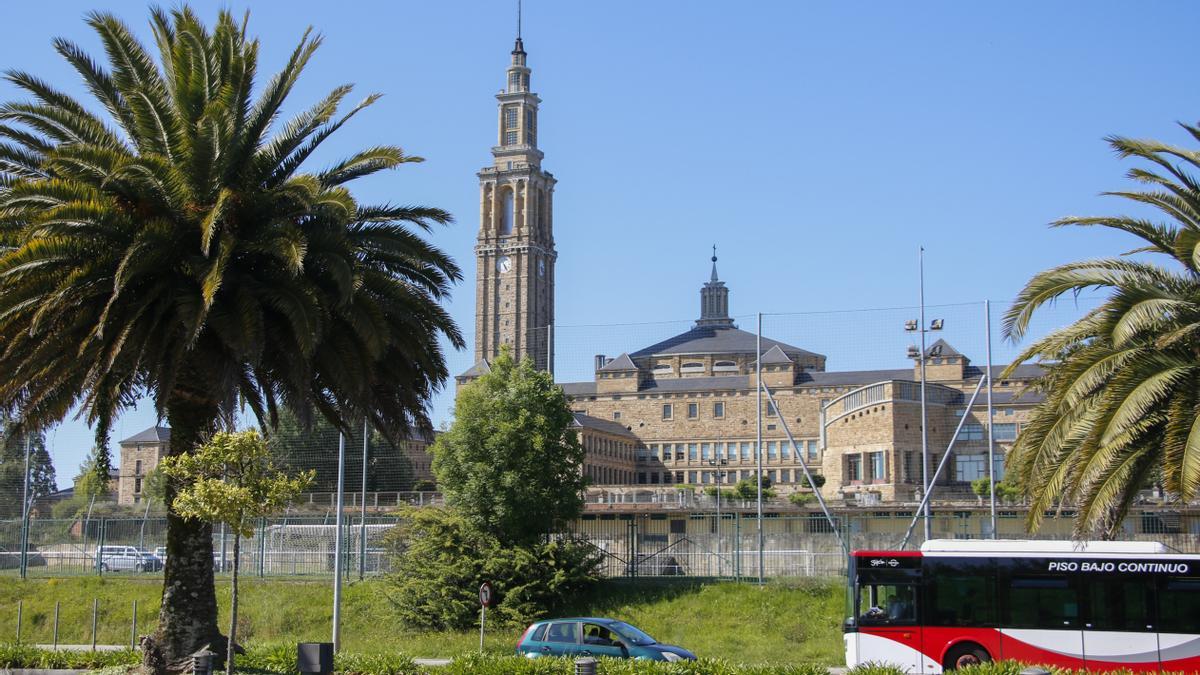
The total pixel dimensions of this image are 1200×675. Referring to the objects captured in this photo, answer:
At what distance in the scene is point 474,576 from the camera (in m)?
33.6

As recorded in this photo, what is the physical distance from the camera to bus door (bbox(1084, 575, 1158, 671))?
2245cm

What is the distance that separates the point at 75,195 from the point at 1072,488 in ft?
46.8

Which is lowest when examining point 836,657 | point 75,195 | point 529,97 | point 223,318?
point 836,657

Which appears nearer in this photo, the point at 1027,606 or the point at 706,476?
the point at 1027,606

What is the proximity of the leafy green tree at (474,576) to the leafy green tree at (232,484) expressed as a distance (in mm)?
15349

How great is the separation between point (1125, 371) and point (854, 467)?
250 ft

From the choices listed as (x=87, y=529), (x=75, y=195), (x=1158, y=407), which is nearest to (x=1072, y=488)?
(x=1158, y=407)

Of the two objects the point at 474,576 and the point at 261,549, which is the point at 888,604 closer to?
the point at 474,576

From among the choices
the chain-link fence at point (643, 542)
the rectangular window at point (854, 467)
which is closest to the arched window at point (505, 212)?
the rectangular window at point (854, 467)

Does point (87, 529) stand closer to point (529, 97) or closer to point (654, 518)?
point (654, 518)

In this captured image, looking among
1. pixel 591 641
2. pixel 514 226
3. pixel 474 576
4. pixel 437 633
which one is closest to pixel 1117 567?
pixel 591 641

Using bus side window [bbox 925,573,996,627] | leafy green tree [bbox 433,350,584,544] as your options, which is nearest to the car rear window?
bus side window [bbox 925,573,996,627]

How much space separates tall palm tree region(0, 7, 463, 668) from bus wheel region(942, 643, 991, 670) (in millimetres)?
11237

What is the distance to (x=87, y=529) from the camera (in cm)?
4462
